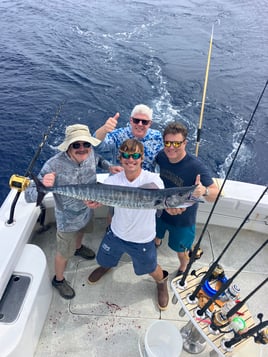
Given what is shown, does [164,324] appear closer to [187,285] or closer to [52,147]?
A: [187,285]

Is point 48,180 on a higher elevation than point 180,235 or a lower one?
higher

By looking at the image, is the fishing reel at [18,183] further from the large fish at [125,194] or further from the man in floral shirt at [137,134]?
the man in floral shirt at [137,134]

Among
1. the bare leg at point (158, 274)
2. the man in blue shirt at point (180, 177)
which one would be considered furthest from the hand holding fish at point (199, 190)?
the bare leg at point (158, 274)

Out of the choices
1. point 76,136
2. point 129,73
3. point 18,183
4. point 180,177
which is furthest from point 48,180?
point 129,73

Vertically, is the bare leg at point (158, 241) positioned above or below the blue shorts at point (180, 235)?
below

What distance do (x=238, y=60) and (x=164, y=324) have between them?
42.7ft

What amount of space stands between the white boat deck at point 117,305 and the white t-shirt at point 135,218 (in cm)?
96

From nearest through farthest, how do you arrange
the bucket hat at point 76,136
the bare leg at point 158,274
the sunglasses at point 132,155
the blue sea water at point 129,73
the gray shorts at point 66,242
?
the sunglasses at point 132,155
the bucket hat at point 76,136
the gray shorts at point 66,242
the bare leg at point 158,274
the blue sea water at point 129,73

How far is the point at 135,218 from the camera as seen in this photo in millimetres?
2777

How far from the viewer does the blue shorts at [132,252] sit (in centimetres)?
293

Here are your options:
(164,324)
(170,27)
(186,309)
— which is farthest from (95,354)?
(170,27)

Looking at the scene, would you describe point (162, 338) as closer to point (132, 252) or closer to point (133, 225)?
point (132, 252)

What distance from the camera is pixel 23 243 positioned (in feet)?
10.2

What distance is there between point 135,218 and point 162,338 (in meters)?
1.16
